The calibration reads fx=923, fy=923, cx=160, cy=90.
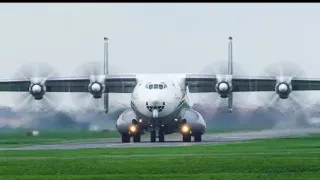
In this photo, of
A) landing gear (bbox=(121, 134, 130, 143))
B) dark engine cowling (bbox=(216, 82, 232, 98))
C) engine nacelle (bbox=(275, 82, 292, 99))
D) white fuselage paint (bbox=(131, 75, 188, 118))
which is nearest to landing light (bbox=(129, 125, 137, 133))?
landing gear (bbox=(121, 134, 130, 143))

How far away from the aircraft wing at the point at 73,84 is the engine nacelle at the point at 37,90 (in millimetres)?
2024

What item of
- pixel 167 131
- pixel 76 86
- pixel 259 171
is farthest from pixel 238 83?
pixel 259 171

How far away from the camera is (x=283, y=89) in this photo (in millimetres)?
63594

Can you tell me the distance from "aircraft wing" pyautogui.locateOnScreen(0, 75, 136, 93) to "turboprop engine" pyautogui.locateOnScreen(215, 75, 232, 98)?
6.20 metres

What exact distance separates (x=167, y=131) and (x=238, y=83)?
8.00 m

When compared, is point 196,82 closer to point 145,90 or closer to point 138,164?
point 145,90

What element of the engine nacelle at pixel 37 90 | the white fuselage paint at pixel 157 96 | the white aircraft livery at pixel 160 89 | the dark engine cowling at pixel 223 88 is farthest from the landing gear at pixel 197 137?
the engine nacelle at pixel 37 90

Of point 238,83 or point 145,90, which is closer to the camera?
point 145,90

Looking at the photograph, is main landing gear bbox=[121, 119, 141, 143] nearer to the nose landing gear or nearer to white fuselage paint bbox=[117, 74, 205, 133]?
white fuselage paint bbox=[117, 74, 205, 133]

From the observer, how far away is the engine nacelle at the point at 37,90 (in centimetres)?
6506

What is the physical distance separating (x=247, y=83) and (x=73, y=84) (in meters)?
13.3

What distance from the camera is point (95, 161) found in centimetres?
3406

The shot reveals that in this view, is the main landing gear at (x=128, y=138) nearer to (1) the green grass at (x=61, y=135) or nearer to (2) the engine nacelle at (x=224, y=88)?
(2) the engine nacelle at (x=224, y=88)

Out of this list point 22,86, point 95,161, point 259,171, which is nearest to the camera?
point 259,171
